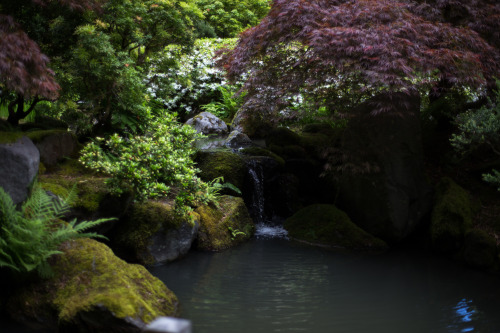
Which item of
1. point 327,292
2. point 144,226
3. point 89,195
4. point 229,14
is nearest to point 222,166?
point 144,226

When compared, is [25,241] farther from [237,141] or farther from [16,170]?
[237,141]

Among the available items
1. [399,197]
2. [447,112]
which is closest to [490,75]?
[447,112]

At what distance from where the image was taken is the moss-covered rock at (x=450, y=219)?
6836 mm

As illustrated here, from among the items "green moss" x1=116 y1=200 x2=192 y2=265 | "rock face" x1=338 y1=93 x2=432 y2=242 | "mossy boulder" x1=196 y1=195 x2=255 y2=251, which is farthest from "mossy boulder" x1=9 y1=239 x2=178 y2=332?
"rock face" x1=338 y1=93 x2=432 y2=242

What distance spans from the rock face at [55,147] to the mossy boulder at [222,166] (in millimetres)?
2406

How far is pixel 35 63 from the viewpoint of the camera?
4.75 meters

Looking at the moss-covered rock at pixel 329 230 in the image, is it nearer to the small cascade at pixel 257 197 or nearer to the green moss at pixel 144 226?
the small cascade at pixel 257 197

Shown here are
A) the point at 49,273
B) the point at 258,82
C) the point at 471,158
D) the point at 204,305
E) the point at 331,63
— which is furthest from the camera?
the point at 471,158

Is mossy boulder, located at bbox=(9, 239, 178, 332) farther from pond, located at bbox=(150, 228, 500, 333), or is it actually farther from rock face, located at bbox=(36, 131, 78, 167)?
rock face, located at bbox=(36, 131, 78, 167)

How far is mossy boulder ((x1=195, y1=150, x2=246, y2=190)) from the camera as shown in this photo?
803 cm

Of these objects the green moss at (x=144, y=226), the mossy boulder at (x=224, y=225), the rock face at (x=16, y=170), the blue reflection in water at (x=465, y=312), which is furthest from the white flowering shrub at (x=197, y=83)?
the blue reflection in water at (x=465, y=312)

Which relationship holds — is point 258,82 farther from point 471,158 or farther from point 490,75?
point 471,158

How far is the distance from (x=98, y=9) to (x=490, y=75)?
21.1 ft

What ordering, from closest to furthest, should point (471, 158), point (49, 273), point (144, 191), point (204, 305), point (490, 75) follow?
point (49, 273) → point (204, 305) → point (144, 191) → point (490, 75) → point (471, 158)
